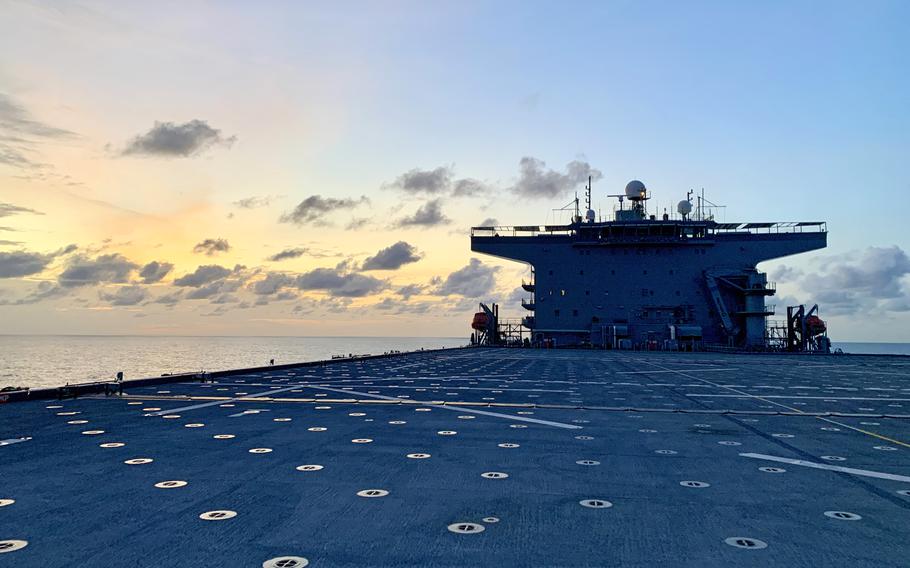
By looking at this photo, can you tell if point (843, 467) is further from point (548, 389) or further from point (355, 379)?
point (355, 379)

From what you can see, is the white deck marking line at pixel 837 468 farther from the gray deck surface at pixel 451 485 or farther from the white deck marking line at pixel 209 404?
the white deck marking line at pixel 209 404

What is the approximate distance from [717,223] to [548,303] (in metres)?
18.5

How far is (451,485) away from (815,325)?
64.4 meters

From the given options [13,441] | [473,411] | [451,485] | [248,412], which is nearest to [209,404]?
[248,412]

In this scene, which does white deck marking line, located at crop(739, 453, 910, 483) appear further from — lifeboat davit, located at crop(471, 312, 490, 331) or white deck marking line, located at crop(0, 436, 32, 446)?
lifeboat davit, located at crop(471, 312, 490, 331)

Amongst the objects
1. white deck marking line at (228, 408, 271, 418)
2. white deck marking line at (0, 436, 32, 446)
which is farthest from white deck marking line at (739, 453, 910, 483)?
white deck marking line at (0, 436, 32, 446)

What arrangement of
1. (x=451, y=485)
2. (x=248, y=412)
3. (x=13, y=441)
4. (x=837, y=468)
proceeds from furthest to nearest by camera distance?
(x=248, y=412) → (x=13, y=441) → (x=837, y=468) → (x=451, y=485)

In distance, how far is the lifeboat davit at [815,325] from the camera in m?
60.0

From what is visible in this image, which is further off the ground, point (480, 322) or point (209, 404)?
point (480, 322)

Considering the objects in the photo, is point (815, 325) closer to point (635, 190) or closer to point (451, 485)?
point (635, 190)

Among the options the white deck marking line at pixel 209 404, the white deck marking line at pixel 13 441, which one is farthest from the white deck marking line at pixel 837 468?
the white deck marking line at pixel 209 404

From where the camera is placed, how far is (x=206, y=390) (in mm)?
17609

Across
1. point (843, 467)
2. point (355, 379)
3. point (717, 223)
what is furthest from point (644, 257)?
point (843, 467)

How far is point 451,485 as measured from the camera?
6.81 m
